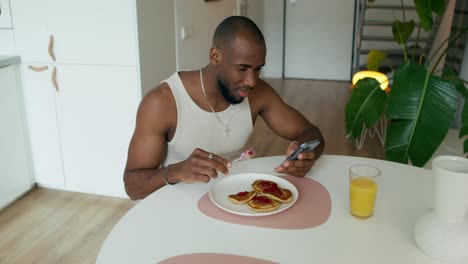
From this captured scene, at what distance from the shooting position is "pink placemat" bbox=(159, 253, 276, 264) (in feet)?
3.26

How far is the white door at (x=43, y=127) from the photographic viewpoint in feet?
9.37

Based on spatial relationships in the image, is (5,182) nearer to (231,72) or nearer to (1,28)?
(1,28)

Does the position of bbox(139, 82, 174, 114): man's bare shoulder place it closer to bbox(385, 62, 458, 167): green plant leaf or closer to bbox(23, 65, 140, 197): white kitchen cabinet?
bbox(385, 62, 458, 167): green plant leaf

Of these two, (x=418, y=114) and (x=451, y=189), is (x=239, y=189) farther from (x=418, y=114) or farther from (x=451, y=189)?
(x=418, y=114)

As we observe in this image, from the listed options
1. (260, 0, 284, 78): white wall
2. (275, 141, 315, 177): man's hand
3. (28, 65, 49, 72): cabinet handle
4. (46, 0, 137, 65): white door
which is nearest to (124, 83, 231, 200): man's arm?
(275, 141, 315, 177): man's hand

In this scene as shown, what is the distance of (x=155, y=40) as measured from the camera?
9.38 feet

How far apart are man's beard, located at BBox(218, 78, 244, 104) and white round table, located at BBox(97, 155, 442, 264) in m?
0.41

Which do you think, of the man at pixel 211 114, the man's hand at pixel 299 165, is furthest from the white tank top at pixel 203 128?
the man's hand at pixel 299 165

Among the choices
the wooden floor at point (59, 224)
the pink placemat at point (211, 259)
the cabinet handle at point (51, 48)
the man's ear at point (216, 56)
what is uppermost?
the man's ear at point (216, 56)

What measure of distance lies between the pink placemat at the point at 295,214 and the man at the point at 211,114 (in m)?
0.14

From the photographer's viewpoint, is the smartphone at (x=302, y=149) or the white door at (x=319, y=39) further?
the white door at (x=319, y=39)

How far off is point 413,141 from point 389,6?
446cm

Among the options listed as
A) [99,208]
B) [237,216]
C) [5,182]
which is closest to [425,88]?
[237,216]

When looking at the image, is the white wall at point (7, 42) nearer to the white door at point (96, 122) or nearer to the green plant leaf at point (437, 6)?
the white door at point (96, 122)
